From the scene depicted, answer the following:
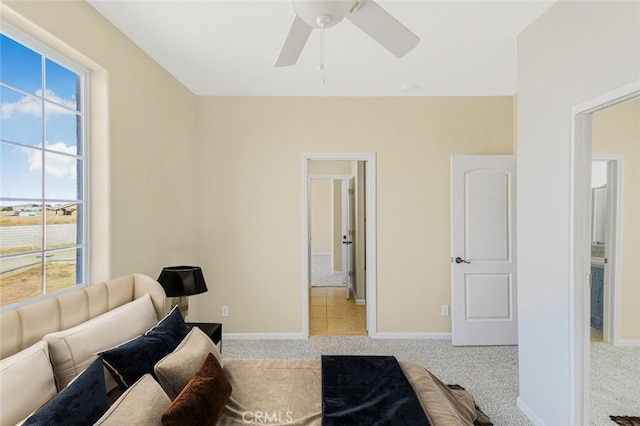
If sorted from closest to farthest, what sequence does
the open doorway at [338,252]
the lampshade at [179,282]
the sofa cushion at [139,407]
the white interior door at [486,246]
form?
the sofa cushion at [139,407] < the lampshade at [179,282] < the white interior door at [486,246] < the open doorway at [338,252]

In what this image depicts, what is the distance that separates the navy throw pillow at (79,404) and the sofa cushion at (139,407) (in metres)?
0.06

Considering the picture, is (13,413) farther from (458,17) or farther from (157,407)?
(458,17)

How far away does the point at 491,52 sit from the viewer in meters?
2.70

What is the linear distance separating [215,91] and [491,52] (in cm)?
274

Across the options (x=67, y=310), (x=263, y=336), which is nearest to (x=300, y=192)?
(x=263, y=336)

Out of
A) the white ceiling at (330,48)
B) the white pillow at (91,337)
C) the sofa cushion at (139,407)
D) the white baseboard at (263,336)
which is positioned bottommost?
the white baseboard at (263,336)

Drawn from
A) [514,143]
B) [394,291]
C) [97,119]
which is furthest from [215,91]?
[514,143]

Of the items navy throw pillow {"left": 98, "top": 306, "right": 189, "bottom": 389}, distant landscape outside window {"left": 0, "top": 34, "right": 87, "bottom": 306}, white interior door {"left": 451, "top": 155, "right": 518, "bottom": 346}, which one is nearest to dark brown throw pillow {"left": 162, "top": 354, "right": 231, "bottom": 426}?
navy throw pillow {"left": 98, "top": 306, "right": 189, "bottom": 389}

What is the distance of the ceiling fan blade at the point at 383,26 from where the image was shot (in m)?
1.32

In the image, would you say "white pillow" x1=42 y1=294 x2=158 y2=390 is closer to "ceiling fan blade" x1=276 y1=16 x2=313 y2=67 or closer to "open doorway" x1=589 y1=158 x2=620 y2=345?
"ceiling fan blade" x1=276 y1=16 x2=313 y2=67

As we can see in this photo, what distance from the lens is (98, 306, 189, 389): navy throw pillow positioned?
1.48 meters

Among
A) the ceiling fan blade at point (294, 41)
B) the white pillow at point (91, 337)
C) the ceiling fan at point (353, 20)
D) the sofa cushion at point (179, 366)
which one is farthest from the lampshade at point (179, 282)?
the ceiling fan at point (353, 20)

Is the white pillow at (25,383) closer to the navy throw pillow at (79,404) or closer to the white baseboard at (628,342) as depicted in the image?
the navy throw pillow at (79,404)

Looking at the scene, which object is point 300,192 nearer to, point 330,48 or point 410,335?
point 330,48
